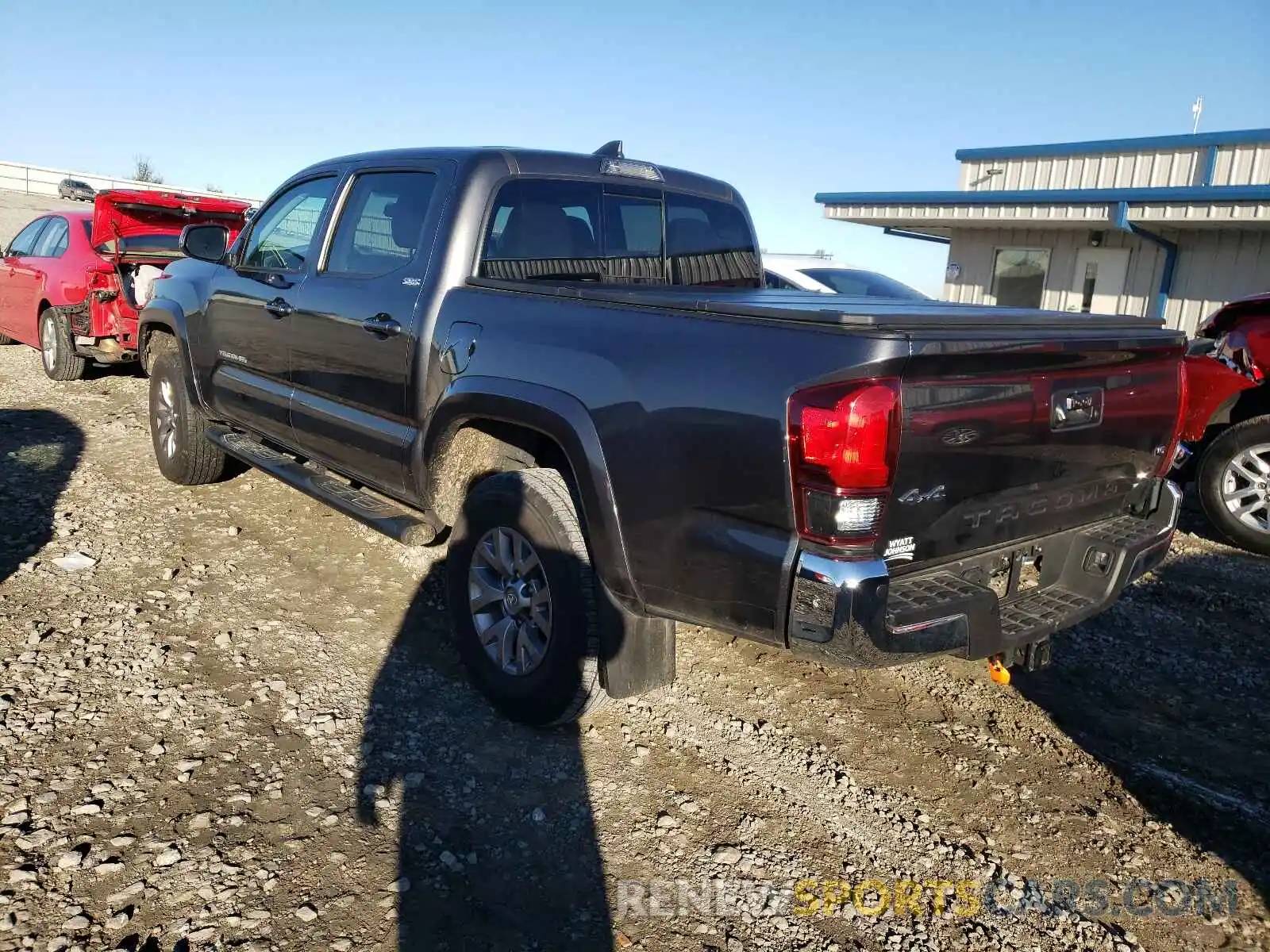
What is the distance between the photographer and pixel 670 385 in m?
2.65

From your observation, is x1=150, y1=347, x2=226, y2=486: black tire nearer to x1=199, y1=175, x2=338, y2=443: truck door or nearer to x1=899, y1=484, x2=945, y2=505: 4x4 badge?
x1=199, y1=175, x2=338, y2=443: truck door

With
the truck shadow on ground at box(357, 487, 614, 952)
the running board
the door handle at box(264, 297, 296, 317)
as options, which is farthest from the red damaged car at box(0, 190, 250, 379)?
the truck shadow on ground at box(357, 487, 614, 952)

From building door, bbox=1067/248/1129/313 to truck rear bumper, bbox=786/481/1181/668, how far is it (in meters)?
10.8

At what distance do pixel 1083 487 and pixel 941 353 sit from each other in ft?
3.36

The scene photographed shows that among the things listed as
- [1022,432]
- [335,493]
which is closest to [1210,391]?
[1022,432]

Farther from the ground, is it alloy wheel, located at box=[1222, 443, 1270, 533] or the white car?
the white car

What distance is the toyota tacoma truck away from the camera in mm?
2387

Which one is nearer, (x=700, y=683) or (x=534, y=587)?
(x=534, y=587)

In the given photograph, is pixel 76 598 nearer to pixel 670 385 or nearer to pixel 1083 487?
pixel 670 385

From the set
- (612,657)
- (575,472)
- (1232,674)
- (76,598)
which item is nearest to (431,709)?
(612,657)

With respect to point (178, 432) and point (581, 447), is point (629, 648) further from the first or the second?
point (178, 432)

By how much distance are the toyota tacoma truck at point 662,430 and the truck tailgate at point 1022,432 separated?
1cm

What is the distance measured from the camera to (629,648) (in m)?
3.00

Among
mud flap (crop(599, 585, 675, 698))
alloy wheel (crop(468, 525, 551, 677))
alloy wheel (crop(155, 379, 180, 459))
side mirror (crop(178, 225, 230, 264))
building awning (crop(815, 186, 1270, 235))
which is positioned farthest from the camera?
building awning (crop(815, 186, 1270, 235))
